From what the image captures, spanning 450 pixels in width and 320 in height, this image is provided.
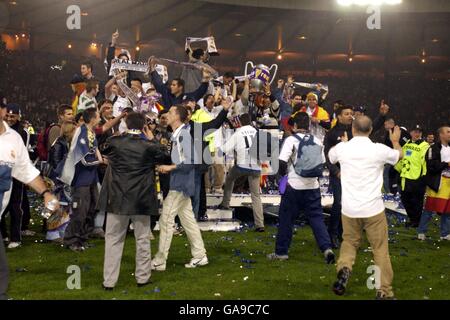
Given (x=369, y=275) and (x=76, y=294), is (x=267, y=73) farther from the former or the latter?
(x=76, y=294)

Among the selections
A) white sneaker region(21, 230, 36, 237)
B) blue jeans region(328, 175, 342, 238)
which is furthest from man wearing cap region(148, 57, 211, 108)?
white sneaker region(21, 230, 36, 237)

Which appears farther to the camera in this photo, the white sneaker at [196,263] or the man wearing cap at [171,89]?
the man wearing cap at [171,89]

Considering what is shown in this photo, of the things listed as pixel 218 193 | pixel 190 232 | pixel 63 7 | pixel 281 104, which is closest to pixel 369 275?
pixel 190 232

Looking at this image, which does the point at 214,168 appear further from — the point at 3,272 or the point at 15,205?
the point at 3,272

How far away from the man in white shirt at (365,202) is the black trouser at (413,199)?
5624 millimetres

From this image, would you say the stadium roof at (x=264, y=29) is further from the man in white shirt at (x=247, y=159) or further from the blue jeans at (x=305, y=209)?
the blue jeans at (x=305, y=209)

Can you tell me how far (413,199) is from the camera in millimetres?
12453

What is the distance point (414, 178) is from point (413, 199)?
1.71 feet

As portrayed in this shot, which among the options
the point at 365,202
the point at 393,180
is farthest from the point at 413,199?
the point at 365,202

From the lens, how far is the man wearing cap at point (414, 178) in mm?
12094

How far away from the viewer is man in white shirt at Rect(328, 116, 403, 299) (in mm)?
6695

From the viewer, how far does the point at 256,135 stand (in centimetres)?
1141

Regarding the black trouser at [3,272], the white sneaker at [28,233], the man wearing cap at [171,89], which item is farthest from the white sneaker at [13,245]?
the black trouser at [3,272]

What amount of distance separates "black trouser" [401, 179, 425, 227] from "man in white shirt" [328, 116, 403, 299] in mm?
5624
